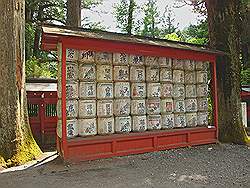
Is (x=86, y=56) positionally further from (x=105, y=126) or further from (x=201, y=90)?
(x=201, y=90)

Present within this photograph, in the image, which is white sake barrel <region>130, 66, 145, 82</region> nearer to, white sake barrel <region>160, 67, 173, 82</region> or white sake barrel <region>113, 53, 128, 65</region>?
white sake barrel <region>113, 53, 128, 65</region>

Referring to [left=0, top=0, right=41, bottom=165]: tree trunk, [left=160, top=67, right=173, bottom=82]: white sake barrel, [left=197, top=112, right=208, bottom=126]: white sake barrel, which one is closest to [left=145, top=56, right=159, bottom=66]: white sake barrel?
[left=160, top=67, right=173, bottom=82]: white sake barrel

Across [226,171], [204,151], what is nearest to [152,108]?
[204,151]

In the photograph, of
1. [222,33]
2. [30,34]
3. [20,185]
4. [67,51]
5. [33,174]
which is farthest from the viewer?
[30,34]

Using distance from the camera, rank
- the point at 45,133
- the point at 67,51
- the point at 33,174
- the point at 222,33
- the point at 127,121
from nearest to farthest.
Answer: the point at 33,174
the point at 67,51
the point at 127,121
the point at 222,33
the point at 45,133

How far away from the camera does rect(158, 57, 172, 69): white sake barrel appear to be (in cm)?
870

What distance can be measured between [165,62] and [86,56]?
8.12 feet

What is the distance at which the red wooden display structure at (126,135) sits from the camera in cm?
684

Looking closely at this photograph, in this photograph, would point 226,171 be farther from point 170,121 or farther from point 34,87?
point 34,87

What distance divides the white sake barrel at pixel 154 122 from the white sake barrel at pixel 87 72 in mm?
1987

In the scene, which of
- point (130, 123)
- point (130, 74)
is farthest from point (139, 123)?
point (130, 74)

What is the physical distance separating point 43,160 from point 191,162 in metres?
3.51

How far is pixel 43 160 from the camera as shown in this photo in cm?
736

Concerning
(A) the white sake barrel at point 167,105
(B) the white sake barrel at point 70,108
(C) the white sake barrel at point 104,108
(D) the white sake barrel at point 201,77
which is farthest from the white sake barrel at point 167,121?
(B) the white sake barrel at point 70,108
